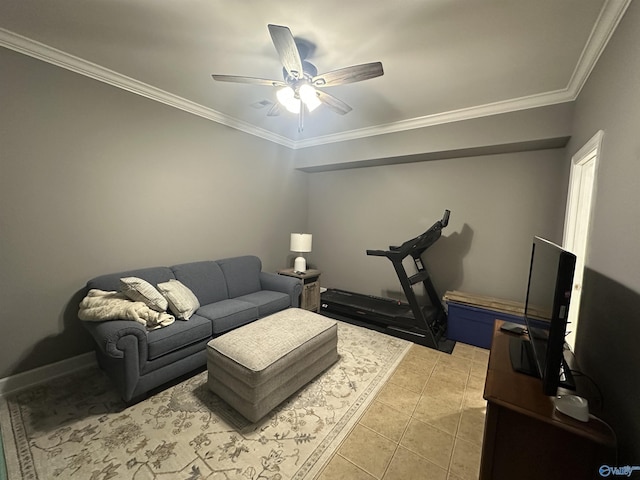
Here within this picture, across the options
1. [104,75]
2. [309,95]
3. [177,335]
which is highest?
[104,75]

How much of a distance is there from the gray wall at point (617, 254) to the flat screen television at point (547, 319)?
0.63 feet

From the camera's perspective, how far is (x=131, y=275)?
2518 mm

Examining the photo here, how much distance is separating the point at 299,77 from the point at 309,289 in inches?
106

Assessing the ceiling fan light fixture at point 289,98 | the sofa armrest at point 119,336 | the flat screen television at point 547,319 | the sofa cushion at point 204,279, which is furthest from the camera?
the sofa cushion at point 204,279

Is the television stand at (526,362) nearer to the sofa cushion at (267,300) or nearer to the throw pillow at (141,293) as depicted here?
the sofa cushion at (267,300)

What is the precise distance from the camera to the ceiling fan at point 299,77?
1557 millimetres

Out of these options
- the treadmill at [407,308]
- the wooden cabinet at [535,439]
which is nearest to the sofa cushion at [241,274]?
the treadmill at [407,308]

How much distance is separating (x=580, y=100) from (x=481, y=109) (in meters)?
0.80

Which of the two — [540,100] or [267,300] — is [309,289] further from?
[540,100]

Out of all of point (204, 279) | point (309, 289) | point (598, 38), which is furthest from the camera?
point (309, 289)

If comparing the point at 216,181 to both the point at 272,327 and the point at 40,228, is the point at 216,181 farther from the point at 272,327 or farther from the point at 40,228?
the point at 272,327

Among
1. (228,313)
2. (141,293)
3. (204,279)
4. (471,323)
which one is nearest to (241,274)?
(204,279)

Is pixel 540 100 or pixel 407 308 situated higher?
pixel 540 100

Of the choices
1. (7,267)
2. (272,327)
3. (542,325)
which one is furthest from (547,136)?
(7,267)
